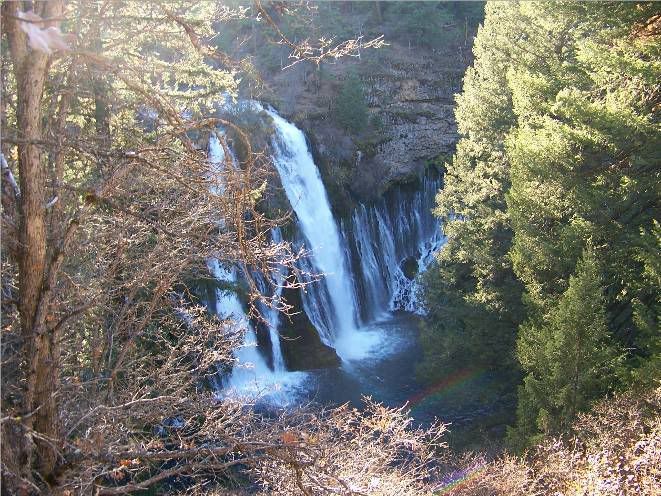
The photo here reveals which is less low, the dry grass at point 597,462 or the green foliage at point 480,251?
the green foliage at point 480,251

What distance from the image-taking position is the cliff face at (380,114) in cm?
1953

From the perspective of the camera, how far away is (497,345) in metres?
12.5

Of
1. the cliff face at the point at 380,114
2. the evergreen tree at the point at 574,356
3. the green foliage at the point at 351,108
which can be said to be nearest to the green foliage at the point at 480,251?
the evergreen tree at the point at 574,356

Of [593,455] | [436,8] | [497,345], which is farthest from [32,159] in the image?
[436,8]

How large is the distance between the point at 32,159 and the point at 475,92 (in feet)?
39.4

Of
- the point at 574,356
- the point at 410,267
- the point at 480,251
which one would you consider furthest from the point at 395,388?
the point at 410,267

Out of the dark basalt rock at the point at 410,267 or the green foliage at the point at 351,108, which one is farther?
the green foliage at the point at 351,108

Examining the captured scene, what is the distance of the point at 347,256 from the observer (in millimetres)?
18312

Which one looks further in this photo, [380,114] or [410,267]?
[380,114]

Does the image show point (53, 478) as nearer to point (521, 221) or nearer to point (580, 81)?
point (521, 221)

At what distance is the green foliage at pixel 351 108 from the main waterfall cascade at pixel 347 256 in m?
2.29

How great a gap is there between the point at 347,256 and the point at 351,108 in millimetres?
5805

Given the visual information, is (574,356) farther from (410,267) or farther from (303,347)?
(410,267)

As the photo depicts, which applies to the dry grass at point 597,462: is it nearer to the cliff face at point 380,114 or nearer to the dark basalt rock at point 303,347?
the dark basalt rock at point 303,347
